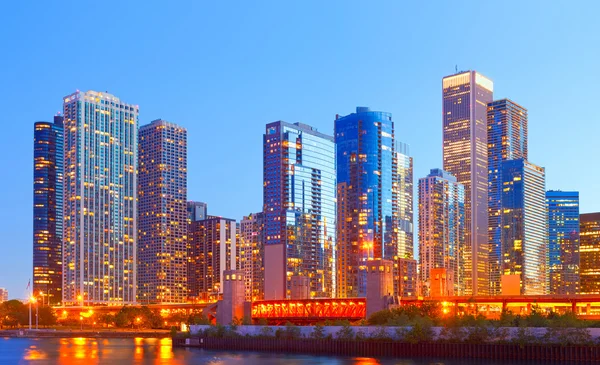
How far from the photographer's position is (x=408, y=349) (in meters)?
136

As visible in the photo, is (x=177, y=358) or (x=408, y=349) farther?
(x=177, y=358)

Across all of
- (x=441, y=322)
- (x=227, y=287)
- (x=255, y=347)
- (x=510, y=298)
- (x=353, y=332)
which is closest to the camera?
(x=441, y=322)

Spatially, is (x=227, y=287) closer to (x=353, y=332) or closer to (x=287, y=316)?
(x=287, y=316)

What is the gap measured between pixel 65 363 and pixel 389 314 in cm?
5969

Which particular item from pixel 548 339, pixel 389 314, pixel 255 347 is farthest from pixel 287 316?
pixel 548 339

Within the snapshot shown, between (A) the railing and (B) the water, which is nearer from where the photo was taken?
(A) the railing

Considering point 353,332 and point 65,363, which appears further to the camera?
point 353,332

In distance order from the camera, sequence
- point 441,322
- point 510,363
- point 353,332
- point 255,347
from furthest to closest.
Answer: point 255,347, point 353,332, point 441,322, point 510,363

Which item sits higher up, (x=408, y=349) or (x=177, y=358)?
(x=408, y=349)

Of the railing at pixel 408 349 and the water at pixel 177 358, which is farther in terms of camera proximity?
the water at pixel 177 358

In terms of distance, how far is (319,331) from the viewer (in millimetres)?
151875

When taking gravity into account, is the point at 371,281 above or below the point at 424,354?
above

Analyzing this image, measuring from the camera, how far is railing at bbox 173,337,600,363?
11768 centimetres

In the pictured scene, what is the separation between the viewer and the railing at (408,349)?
117675mm
